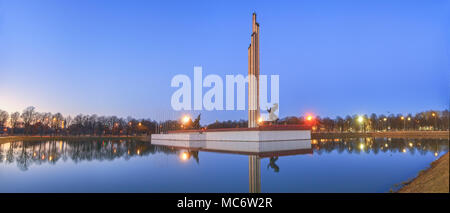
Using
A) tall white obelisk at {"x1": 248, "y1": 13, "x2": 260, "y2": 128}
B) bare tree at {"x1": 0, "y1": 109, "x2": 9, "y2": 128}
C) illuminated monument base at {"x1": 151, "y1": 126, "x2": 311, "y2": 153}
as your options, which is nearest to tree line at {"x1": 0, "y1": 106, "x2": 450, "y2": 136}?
bare tree at {"x1": 0, "y1": 109, "x2": 9, "y2": 128}

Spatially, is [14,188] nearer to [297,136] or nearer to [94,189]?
[94,189]

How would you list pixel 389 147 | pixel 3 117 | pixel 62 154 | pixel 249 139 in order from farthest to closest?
pixel 3 117 < pixel 249 139 < pixel 389 147 < pixel 62 154

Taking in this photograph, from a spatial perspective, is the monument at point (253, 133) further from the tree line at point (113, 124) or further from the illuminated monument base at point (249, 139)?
the tree line at point (113, 124)

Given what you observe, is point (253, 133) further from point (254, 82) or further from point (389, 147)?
point (389, 147)

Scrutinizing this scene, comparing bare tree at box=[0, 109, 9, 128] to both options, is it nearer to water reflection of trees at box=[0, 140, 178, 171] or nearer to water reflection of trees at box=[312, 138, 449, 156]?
water reflection of trees at box=[0, 140, 178, 171]

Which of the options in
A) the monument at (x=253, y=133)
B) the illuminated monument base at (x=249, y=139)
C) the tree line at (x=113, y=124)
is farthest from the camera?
the tree line at (x=113, y=124)

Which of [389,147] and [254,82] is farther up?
[254,82]

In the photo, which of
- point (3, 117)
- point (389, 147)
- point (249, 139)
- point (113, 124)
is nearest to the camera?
point (389, 147)

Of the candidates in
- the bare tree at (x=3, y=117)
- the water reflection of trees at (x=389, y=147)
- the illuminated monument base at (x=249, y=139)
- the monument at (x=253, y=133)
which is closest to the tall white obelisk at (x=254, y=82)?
the monument at (x=253, y=133)

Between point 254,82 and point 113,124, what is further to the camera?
point 113,124

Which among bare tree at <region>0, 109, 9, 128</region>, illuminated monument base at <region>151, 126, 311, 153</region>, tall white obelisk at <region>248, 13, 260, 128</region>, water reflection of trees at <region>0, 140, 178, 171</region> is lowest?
water reflection of trees at <region>0, 140, 178, 171</region>

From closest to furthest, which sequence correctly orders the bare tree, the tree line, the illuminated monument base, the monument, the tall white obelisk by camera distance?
the illuminated monument base, the monument, the tall white obelisk, the bare tree, the tree line

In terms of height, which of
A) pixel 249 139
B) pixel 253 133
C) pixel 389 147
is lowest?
pixel 389 147

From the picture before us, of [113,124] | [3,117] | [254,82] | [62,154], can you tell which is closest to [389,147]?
[254,82]
